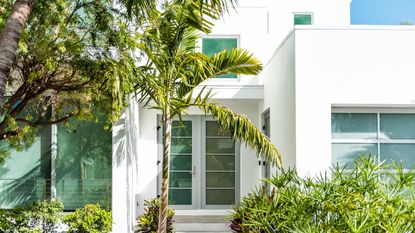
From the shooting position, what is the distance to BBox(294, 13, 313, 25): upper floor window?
15.3 m

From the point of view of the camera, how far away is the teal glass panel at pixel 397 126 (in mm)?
9125

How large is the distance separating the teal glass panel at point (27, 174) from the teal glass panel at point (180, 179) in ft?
16.0

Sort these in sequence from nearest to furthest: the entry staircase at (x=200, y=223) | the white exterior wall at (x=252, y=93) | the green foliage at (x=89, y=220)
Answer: the green foliage at (x=89, y=220) → the white exterior wall at (x=252, y=93) → the entry staircase at (x=200, y=223)

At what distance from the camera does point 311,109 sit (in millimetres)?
8969

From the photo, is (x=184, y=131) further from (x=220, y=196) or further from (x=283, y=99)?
(x=283, y=99)

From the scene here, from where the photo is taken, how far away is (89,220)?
8852 mm

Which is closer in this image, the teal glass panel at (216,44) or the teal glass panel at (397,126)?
the teal glass panel at (397,126)

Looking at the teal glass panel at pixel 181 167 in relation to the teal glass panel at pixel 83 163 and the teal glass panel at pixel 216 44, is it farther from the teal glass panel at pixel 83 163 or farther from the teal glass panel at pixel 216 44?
the teal glass panel at pixel 83 163

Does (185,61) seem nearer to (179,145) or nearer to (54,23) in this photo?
(54,23)

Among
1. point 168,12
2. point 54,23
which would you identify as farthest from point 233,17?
point 54,23

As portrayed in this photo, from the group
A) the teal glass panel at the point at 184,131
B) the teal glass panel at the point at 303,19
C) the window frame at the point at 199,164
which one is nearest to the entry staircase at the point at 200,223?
the window frame at the point at 199,164

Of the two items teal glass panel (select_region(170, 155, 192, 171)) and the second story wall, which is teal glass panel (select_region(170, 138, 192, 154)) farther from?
the second story wall

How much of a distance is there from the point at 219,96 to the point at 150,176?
3.20 meters

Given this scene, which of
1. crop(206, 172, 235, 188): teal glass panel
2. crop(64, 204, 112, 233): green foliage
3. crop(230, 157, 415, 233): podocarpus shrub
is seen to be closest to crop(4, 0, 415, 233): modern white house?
crop(64, 204, 112, 233): green foliage
